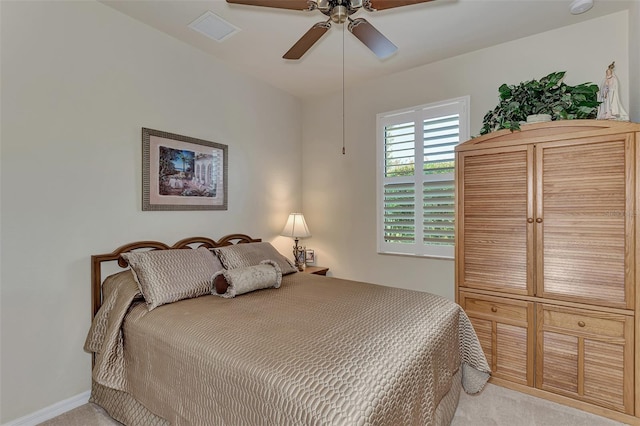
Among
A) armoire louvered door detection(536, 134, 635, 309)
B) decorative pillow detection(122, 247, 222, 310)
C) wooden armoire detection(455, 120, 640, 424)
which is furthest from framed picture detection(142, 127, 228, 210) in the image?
armoire louvered door detection(536, 134, 635, 309)

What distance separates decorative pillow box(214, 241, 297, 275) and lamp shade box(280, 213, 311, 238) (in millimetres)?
656

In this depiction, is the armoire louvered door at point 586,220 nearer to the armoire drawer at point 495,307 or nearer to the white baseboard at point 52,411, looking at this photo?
the armoire drawer at point 495,307

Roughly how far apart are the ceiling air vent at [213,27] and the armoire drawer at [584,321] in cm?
319

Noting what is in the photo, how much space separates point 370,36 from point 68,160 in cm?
211

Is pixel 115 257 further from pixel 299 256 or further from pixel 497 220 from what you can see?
pixel 497 220

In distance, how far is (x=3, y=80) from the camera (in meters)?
1.85

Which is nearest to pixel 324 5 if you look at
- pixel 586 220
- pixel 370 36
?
pixel 370 36

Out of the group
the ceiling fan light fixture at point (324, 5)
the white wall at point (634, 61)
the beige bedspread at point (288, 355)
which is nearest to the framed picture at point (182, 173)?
the beige bedspread at point (288, 355)

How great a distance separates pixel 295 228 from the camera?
3.66 m

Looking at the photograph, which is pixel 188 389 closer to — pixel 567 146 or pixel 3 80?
pixel 3 80

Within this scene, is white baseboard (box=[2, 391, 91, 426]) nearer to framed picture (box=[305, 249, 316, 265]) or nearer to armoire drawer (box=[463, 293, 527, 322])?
framed picture (box=[305, 249, 316, 265])

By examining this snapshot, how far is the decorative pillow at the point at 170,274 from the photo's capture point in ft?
6.52

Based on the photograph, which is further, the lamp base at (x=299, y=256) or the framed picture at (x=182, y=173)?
the lamp base at (x=299, y=256)

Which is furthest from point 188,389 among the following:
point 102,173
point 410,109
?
point 410,109
